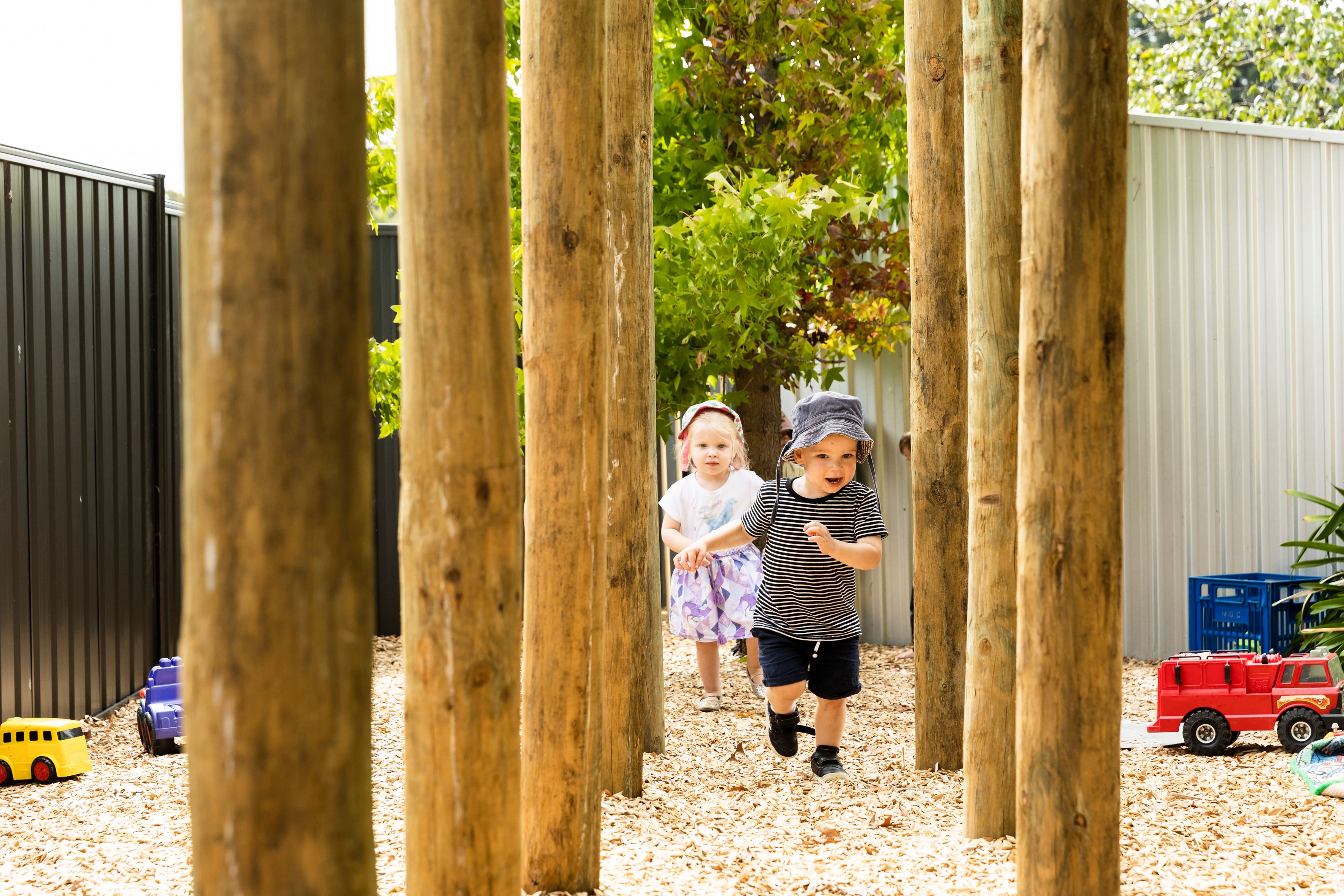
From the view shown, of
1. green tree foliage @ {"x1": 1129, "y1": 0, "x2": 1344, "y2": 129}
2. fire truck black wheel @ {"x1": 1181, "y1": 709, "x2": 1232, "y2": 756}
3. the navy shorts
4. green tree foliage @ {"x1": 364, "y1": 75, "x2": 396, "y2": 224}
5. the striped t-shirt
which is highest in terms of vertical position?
green tree foliage @ {"x1": 1129, "y1": 0, "x2": 1344, "y2": 129}

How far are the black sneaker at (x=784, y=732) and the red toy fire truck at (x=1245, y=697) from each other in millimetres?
1461

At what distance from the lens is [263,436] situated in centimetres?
130

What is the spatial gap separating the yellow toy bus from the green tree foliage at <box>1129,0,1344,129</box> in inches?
486

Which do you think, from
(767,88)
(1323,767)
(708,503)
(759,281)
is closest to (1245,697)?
(1323,767)

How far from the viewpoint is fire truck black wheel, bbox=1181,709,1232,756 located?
442 centimetres

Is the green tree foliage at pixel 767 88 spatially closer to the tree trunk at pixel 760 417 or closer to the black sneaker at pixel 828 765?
the tree trunk at pixel 760 417

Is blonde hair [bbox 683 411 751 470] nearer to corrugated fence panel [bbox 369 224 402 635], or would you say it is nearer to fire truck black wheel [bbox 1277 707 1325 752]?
fire truck black wheel [bbox 1277 707 1325 752]

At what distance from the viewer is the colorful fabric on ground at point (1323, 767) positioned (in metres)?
3.61

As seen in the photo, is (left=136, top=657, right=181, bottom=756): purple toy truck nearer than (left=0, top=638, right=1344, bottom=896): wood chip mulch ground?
No

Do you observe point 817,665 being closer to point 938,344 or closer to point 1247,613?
point 938,344

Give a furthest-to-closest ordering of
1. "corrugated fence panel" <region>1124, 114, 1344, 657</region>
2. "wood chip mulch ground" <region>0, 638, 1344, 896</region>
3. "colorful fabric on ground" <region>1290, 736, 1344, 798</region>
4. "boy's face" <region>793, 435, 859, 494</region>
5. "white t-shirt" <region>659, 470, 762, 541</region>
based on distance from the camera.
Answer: "corrugated fence panel" <region>1124, 114, 1344, 657</region> → "white t-shirt" <region>659, 470, 762, 541</region> → "boy's face" <region>793, 435, 859, 494</region> → "colorful fabric on ground" <region>1290, 736, 1344, 798</region> → "wood chip mulch ground" <region>0, 638, 1344, 896</region>

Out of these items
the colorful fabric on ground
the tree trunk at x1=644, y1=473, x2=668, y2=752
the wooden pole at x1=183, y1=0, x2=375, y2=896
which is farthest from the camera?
the tree trunk at x1=644, y1=473, x2=668, y2=752

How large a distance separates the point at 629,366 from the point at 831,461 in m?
0.88

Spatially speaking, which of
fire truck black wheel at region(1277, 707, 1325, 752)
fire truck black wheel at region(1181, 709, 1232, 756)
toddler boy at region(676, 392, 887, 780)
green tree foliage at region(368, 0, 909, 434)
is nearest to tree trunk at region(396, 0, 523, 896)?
toddler boy at region(676, 392, 887, 780)
